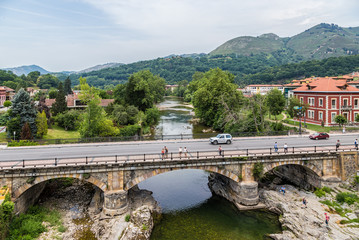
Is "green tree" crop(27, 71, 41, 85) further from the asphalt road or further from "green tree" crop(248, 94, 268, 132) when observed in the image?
"green tree" crop(248, 94, 268, 132)

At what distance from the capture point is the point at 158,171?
25.6 meters

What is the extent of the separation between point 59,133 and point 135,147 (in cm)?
3037

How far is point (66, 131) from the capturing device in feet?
190

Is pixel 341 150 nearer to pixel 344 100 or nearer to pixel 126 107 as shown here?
pixel 344 100

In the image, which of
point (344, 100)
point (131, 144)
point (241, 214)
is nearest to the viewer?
point (241, 214)

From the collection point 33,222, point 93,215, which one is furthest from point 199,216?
point 33,222

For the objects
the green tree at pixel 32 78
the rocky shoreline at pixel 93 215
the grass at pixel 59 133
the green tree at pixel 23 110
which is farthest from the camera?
the green tree at pixel 32 78

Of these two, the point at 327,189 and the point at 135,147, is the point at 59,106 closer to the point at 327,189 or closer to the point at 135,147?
the point at 135,147

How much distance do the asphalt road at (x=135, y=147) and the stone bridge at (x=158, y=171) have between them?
12.4 feet

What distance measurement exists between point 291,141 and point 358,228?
16.3 meters

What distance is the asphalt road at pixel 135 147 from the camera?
96.7 ft

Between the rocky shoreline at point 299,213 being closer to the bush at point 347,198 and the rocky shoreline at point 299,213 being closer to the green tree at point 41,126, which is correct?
the bush at point 347,198

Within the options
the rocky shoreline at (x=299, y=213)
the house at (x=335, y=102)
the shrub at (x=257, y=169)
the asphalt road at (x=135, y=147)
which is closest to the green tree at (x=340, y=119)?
the house at (x=335, y=102)

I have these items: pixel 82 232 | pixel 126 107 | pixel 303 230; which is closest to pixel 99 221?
pixel 82 232
